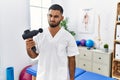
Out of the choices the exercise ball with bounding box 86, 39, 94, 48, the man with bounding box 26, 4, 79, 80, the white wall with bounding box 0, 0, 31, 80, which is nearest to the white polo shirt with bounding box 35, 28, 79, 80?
the man with bounding box 26, 4, 79, 80

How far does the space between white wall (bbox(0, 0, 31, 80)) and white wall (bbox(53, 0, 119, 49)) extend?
123cm

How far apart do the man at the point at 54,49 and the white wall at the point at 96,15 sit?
2191mm

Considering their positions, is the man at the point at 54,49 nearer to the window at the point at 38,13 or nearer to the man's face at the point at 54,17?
the man's face at the point at 54,17

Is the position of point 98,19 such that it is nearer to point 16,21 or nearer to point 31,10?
point 31,10


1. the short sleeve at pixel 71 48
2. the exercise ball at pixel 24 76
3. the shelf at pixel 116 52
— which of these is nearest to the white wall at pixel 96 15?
the shelf at pixel 116 52

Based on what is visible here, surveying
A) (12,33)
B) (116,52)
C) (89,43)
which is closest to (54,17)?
(12,33)

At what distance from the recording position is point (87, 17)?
3453 millimetres

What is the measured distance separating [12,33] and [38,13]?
0.93 metres

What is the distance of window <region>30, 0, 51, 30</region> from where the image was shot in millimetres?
3266

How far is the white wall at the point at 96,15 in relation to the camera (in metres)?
3.10

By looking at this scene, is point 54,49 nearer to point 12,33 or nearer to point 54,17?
point 54,17

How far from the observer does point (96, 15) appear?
3307 mm

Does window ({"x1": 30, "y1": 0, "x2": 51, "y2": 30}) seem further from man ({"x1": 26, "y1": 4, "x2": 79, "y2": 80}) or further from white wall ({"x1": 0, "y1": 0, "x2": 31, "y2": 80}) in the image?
man ({"x1": 26, "y1": 4, "x2": 79, "y2": 80})

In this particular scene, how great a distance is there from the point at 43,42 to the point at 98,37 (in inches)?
94.3
